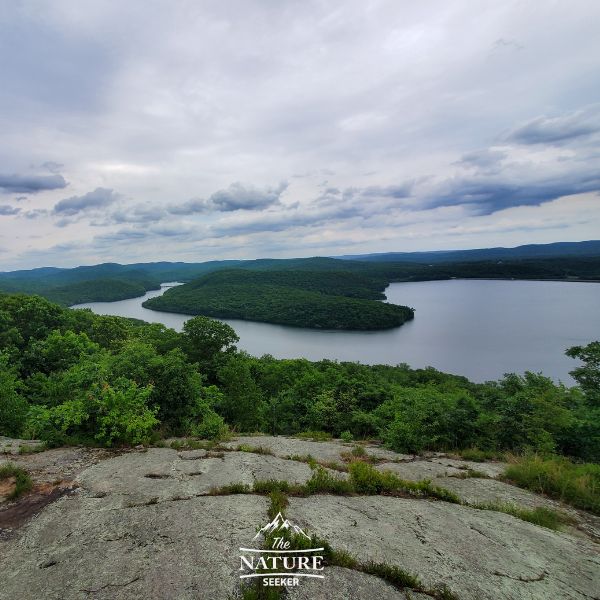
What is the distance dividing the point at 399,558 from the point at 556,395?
10157 millimetres

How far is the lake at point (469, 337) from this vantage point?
211ft

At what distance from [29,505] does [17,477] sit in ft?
3.02

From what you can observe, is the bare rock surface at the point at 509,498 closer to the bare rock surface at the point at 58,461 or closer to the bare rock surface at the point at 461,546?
the bare rock surface at the point at 461,546

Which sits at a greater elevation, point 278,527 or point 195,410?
point 278,527

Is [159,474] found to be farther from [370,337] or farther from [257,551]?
[370,337]

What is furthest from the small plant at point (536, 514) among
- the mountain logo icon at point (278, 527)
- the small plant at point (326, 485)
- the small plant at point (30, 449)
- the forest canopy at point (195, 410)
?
the small plant at point (30, 449)

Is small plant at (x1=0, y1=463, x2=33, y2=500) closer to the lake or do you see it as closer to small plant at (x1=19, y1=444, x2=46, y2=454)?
small plant at (x1=19, y1=444, x2=46, y2=454)

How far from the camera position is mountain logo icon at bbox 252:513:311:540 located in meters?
4.42

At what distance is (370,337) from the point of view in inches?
3450

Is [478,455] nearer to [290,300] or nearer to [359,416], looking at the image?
[359,416]

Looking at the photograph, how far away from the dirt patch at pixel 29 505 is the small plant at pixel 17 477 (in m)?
0.11

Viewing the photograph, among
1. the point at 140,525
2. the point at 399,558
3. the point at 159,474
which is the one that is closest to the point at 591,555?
the point at 399,558

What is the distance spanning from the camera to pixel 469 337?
84500mm

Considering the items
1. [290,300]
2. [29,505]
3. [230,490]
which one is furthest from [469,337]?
[29,505]
